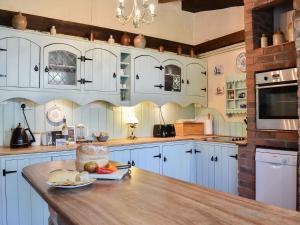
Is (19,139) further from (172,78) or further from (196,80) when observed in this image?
(196,80)

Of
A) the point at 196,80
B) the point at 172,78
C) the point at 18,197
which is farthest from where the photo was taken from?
the point at 196,80

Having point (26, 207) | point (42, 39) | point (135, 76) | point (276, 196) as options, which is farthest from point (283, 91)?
point (26, 207)

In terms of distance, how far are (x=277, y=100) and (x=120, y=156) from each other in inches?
75.5

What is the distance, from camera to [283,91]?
9.69ft

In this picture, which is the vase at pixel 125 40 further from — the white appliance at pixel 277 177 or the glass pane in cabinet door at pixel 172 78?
the white appliance at pixel 277 177

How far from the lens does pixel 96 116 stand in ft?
12.5

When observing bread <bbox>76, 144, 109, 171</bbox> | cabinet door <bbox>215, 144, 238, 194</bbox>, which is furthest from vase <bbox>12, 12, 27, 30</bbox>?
cabinet door <bbox>215, 144, 238, 194</bbox>

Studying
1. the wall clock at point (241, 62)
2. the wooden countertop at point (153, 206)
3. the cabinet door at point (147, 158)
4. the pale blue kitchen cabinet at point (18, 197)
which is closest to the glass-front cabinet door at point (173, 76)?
the wall clock at point (241, 62)

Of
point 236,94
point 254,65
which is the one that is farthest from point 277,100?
point 236,94

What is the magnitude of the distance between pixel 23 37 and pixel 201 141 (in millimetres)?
2652

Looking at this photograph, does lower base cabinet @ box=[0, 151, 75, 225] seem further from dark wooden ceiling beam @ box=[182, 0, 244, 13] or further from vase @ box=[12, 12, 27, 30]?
dark wooden ceiling beam @ box=[182, 0, 244, 13]

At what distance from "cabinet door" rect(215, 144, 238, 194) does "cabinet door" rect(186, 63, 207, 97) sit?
3.65 ft

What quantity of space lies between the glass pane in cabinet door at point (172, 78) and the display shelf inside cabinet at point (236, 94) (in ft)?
2.52

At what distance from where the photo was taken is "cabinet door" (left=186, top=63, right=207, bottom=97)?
14.5 ft
